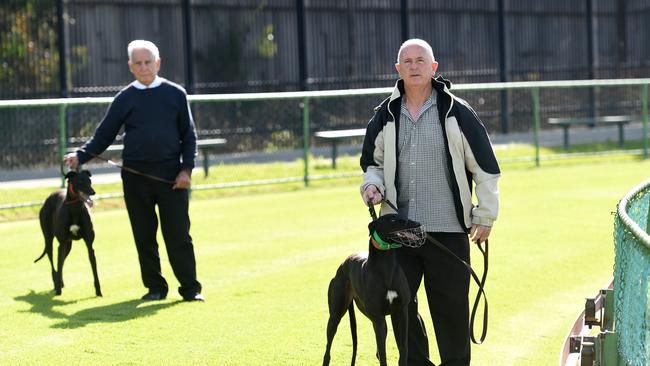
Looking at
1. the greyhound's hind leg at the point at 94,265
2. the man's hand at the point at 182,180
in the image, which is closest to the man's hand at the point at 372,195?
the man's hand at the point at 182,180

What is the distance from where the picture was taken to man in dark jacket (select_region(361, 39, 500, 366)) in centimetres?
640

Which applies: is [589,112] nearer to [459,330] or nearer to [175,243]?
[175,243]

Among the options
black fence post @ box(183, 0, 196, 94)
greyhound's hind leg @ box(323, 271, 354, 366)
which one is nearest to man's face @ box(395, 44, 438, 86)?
greyhound's hind leg @ box(323, 271, 354, 366)

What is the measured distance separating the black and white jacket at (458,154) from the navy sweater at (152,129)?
11.1 feet

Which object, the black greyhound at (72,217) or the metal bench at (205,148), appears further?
the metal bench at (205,148)

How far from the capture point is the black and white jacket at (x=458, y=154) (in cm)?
639

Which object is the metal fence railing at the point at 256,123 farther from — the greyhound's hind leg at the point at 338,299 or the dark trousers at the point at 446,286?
the dark trousers at the point at 446,286

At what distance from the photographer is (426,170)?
648 cm

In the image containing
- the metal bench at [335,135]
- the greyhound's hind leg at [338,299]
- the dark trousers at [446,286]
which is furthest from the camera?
the metal bench at [335,135]

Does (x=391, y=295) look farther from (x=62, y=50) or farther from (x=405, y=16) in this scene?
(x=405, y=16)

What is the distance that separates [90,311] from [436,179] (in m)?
3.96

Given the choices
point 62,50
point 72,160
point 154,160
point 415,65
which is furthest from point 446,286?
point 62,50

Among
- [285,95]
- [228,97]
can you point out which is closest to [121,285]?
[228,97]

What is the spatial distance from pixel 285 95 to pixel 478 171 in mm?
12585
